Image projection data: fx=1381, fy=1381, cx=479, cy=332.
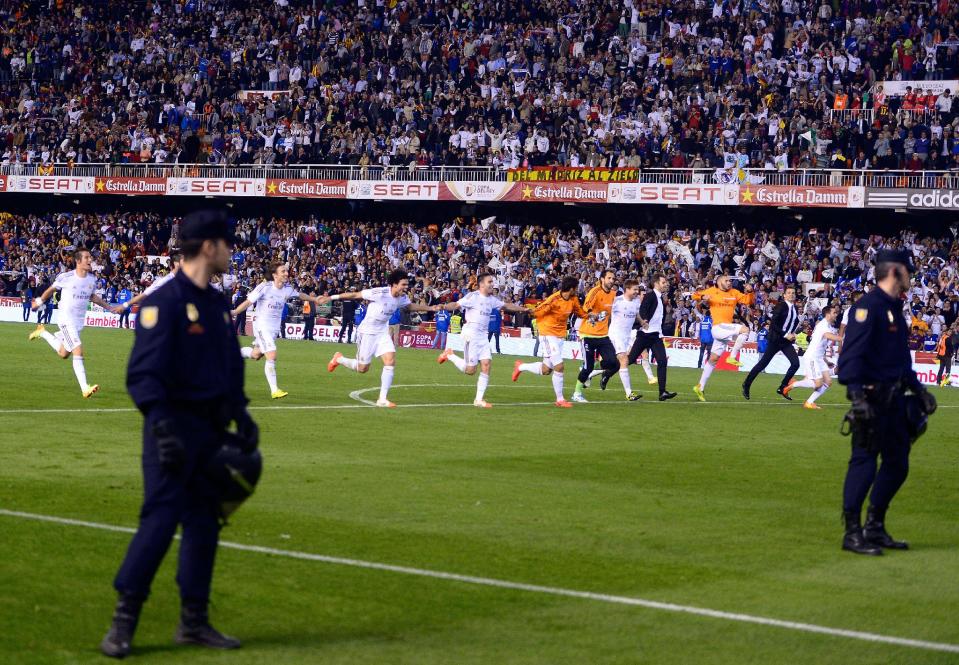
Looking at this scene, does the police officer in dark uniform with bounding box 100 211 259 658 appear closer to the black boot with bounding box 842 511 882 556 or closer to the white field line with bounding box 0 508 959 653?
the white field line with bounding box 0 508 959 653

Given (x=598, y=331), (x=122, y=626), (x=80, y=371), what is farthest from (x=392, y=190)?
(x=122, y=626)

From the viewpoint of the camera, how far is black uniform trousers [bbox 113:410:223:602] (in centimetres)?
654

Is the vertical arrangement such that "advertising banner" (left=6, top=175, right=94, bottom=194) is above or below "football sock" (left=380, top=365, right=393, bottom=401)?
above

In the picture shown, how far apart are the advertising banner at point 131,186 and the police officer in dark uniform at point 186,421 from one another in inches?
1954

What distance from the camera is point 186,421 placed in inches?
262

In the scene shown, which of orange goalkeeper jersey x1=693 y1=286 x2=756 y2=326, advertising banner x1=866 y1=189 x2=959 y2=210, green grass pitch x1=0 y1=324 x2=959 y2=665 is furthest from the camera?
advertising banner x1=866 y1=189 x2=959 y2=210

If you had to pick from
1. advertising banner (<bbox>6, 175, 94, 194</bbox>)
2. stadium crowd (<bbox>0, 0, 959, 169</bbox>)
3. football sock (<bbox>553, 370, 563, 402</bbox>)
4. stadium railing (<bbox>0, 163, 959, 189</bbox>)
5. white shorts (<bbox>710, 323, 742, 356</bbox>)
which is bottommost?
football sock (<bbox>553, 370, 563, 402</bbox>)

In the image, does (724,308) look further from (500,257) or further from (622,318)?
(500,257)

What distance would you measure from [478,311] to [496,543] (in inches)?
503

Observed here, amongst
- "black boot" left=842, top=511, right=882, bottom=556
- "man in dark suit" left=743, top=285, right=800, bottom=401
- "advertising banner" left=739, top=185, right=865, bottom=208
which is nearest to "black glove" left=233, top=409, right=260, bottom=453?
"black boot" left=842, top=511, right=882, bottom=556

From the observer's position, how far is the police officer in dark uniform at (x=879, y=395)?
999 centimetres

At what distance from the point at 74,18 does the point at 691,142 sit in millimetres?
32838

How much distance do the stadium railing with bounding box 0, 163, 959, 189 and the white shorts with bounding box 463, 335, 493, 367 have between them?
23.6m

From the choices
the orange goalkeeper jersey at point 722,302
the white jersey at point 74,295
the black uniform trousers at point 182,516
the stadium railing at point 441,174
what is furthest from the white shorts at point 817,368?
the black uniform trousers at point 182,516
